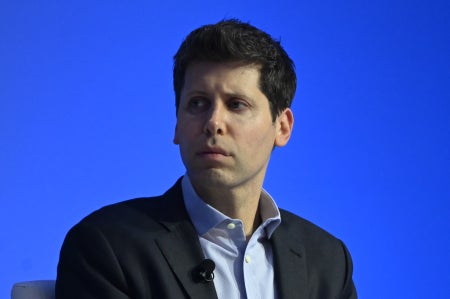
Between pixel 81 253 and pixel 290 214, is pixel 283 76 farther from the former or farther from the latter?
pixel 81 253

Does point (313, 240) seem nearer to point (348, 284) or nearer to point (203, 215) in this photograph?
point (348, 284)

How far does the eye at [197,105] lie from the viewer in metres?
1.96

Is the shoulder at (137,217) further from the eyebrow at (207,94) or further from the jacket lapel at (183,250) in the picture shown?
the eyebrow at (207,94)

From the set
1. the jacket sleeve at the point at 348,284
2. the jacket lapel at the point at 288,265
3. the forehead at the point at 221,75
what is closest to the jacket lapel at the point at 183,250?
the jacket lapel at the point at 288,265

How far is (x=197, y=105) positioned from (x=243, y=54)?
0.19 m

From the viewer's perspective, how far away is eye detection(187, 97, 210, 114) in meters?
1.96

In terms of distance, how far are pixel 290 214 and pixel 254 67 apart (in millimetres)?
531

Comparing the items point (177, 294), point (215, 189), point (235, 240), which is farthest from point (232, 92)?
point (177, 294)

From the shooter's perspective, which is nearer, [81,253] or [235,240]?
[81,253]

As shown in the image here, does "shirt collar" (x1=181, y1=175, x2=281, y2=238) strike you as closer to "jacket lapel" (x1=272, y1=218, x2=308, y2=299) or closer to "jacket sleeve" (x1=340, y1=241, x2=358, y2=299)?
"jacket lapel" (x1=272, y1=218, x2=308, y2=299)

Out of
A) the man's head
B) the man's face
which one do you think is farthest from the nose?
the man's head

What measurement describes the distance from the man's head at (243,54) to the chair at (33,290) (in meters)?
0.62

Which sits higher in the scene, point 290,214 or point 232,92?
point 232,92

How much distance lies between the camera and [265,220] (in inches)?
82.8
